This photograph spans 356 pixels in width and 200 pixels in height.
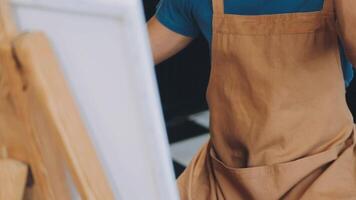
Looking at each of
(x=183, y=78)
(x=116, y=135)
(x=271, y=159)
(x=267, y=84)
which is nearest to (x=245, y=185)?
(x=271, y=159)

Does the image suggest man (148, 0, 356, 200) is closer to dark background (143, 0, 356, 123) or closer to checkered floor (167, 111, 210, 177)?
checkered floor (167, 111, 210, 177)

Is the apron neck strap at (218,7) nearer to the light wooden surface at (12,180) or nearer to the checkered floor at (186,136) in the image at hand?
the light wooden surface at (12,180)

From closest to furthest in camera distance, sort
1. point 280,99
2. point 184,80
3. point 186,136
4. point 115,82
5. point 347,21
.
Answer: point 115,82
point 347,21
point 280,99
point 186,136
point 184,80

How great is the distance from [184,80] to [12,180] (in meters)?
2.55

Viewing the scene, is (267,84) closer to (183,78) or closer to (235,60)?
(235,60)

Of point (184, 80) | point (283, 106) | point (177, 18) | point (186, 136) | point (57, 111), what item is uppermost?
point (57, 111)

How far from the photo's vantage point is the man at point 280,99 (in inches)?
42.7

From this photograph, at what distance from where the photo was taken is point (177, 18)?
1.27m

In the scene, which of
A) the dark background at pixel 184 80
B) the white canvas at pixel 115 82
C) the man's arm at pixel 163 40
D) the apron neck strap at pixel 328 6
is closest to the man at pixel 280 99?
the apron neck strap at pixel 328 6

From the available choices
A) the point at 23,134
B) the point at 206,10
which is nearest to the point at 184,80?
the point at 206,10

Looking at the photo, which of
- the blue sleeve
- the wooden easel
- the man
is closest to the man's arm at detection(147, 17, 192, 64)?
the blue sleeve

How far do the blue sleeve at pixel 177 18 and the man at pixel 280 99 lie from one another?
0.18ft

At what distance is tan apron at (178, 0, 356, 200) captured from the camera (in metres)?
1.09

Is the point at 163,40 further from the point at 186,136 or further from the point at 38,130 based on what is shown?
the point at 186,136
